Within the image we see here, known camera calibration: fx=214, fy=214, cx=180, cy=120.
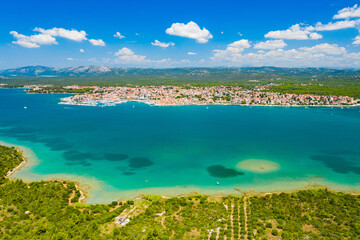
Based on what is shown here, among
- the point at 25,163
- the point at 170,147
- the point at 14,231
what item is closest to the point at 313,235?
the point at 14,231

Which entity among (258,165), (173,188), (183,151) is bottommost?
(173,188)

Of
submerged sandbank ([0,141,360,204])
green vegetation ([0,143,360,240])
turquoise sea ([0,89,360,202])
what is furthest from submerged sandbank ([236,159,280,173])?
green vegetation ([0,143,360,240])

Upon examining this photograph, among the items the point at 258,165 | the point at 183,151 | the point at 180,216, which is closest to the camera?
the point at 180,216

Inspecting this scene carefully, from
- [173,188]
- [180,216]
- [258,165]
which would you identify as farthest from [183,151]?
[180,216]

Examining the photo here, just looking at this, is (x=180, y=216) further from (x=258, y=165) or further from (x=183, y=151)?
(x=183, y=151)

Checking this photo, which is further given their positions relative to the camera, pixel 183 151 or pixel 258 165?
pixel 183 151

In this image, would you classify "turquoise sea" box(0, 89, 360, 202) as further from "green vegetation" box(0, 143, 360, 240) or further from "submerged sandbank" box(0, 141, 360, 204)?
"green vegetation" box(0, 143, 360, 240)
